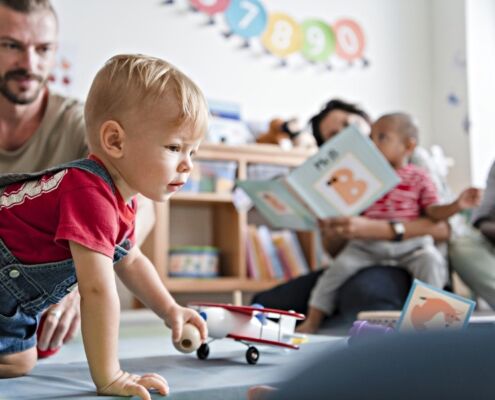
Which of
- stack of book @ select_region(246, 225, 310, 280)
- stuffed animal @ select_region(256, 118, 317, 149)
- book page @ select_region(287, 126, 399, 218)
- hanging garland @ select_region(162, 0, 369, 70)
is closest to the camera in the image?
book page @ select_region(287, 126, 399, 218)

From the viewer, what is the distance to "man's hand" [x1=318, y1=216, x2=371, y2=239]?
5.90 ft

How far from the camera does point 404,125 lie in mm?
1959

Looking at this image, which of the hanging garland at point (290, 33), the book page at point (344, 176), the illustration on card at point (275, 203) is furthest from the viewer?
the hanging garland at point (290, 33)

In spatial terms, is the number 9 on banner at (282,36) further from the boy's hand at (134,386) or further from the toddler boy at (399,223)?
the boy's hand at (134,386)

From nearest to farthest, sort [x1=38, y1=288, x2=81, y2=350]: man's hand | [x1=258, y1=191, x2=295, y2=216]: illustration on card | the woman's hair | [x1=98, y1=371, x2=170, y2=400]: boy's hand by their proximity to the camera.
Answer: [x1=98, y1=371, x2=170, y2=400]: boy's hand, [x1=38, y1=288, x2=81, y2=350]: man's hand, [x1=258, y1=191, x2=295, y2=216]: illustration on card, the woman's hair

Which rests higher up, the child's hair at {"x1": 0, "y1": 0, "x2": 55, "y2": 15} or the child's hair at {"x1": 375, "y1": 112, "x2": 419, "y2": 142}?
the child's hair at {"x1": 0, "y1": 0, "x2": 55, "y2": 15}

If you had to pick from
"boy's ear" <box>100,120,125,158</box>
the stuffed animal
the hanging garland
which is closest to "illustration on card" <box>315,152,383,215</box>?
"boy's ear" <box>100,120,125,158</box>

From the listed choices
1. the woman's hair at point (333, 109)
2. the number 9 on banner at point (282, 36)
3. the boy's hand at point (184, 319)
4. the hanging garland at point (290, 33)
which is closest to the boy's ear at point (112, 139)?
the boy's hand at point (184, 319)

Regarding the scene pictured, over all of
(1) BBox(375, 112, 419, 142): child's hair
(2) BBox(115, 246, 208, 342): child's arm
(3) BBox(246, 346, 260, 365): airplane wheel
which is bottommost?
(3) BBox(246, 346, 260, 365): airplane wheel

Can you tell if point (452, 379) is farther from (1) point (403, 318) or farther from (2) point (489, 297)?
(2) point (489, 297)

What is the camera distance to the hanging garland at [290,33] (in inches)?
120

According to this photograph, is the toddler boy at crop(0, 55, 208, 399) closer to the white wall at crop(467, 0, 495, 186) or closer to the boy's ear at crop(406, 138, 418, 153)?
the boy's ear at crop(406, 138, 418, 153)

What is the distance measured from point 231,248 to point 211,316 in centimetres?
171

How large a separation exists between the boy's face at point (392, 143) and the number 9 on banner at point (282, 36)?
1.30m
